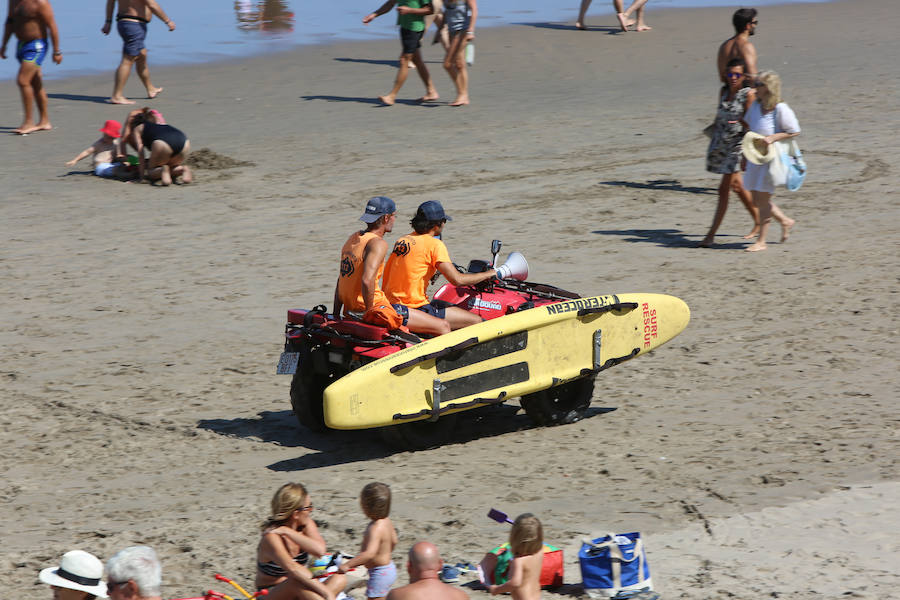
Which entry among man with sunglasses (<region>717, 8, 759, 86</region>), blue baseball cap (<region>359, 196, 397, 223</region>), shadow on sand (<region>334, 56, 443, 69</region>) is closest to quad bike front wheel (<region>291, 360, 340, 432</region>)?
blue baseball cap (<region>359, 196, 397, 223</region>)

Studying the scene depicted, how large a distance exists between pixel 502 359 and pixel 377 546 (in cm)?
235

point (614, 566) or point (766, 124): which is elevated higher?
point (766, 124)

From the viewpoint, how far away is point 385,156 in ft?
52.3

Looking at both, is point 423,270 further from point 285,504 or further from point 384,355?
point 285,504

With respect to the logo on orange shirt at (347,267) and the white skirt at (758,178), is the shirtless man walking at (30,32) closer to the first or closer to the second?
the white skirt at (758,178)

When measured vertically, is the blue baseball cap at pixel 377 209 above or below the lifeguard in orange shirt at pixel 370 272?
above

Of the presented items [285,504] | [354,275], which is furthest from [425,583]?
[354,275]

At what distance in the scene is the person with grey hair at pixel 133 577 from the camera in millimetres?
4340

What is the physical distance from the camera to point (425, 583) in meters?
4.84

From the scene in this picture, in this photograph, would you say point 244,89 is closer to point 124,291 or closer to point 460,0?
point 460,0

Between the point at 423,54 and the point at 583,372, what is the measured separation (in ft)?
53.3

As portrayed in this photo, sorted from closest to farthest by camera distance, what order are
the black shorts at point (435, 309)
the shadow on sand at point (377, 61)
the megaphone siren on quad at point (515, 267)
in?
the black shorts at point (435, 309) < the megaphone siren on quad at point (515, 267) < the shadow on sand at point (377, 61)

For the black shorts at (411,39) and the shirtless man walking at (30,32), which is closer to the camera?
the shirtless man walking at (30,32)

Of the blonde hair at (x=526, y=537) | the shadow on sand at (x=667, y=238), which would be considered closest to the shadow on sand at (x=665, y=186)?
the shadow on sand at (x=667, y=238)
